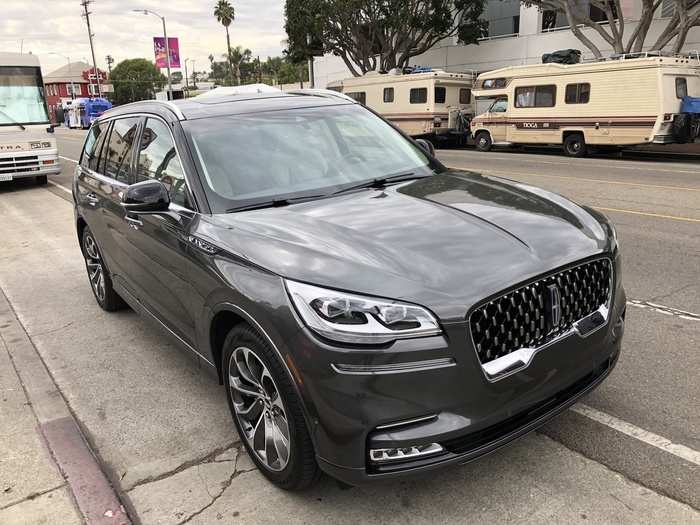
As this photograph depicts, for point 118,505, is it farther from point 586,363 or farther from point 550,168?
point 550,168

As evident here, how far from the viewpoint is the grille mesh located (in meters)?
2.39

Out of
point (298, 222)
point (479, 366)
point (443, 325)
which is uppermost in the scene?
point (298, 222)

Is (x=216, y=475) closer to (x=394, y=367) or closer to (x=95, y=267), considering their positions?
(x=394, y=367)

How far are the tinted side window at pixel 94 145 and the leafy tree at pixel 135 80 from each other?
10495 cm

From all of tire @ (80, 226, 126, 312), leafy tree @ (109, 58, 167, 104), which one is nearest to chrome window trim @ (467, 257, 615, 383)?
tire @ (80, 226, 126, 312)

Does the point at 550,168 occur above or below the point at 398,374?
below

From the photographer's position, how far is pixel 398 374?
2.29m

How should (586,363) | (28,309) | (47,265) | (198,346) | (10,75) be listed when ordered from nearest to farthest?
(586,363)
(198,346)
(28,309)
(47,265)
(10,75)

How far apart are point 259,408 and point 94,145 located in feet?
11.8

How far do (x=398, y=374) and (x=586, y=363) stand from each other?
1001 mm

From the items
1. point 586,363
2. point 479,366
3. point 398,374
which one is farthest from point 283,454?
point 586,363

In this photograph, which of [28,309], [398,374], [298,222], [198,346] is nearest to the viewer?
[398,374]

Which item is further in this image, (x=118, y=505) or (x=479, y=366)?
(x=118, y=505)

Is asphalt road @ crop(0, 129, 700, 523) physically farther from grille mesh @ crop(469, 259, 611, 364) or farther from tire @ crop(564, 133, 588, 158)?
tire @ crop(564, 133, 588, 158)
